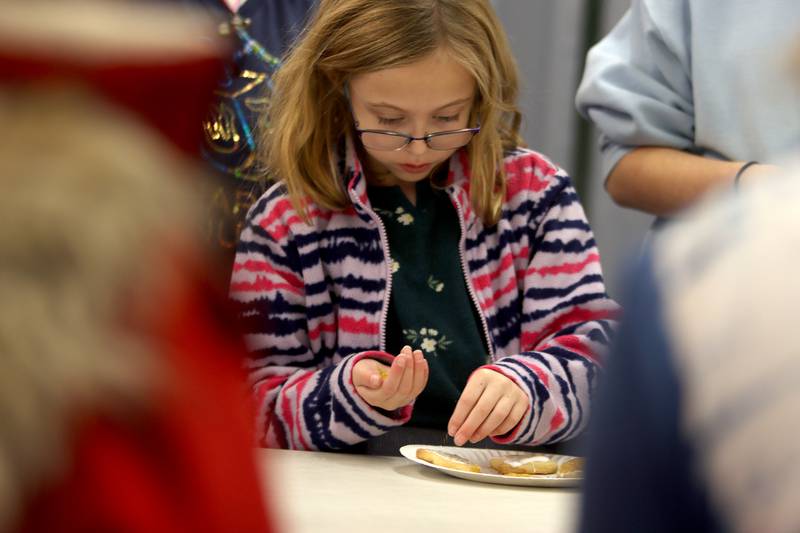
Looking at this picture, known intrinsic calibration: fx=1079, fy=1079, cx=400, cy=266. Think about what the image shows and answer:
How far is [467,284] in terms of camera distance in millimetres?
1622

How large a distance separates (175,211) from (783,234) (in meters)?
0.19

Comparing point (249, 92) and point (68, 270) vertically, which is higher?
point (249, 92)

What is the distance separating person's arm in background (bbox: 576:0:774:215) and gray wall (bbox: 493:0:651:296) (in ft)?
4.38

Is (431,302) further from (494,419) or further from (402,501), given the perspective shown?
(402,501)

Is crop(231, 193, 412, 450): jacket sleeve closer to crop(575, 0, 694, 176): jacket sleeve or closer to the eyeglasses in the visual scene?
the eyeglasses

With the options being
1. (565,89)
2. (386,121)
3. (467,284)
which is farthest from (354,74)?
(565,89)

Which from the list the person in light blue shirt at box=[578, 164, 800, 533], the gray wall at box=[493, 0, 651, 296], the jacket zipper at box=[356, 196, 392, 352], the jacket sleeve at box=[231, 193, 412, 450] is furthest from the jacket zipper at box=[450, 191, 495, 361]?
the gray wall at box=[493, 0, 651, 296]

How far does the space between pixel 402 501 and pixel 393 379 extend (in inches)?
8.8

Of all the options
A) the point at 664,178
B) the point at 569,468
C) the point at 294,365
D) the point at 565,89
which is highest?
the point at 565,89

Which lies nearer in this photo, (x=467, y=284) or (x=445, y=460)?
(x=445, y=460)

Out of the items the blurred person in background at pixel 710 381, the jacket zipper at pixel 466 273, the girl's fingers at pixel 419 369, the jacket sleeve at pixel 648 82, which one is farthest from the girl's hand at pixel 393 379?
the blurred person in background at pixel 710 381

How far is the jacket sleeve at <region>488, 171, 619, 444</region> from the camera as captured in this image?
4.70 ft

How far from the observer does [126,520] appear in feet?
0.99

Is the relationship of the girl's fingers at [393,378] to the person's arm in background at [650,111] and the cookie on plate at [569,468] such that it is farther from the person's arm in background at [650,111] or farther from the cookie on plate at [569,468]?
the person's arm in background at [650,111]
